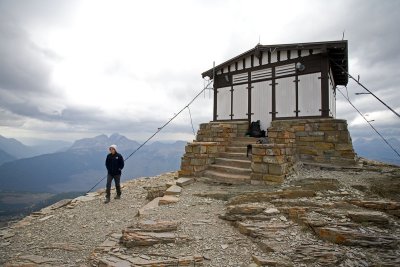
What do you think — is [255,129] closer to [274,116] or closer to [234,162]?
[274,116]

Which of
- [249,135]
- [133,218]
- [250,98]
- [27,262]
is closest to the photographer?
[27,262]

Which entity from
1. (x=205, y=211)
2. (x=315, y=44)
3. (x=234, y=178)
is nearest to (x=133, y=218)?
(x=205, y=211)

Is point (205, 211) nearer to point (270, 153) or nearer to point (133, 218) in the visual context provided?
point (133, 218)

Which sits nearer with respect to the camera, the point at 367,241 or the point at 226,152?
the point at 367,241

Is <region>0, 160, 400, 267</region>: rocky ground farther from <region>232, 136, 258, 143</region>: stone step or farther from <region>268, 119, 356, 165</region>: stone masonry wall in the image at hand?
<region>232, 136, 258, 143</region>: stone step

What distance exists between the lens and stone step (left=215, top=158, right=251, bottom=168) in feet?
33.0

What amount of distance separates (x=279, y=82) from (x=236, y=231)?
33.5 feet

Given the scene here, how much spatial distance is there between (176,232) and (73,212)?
538 centimetres

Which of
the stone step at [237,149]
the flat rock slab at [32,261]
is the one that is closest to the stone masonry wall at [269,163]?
the stone step at [237,149]

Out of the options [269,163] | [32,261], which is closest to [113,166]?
[32,261]

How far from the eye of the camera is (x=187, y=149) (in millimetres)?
10773

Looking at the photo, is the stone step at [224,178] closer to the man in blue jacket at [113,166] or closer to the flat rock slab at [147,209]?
the flat rock slab at [147,209]

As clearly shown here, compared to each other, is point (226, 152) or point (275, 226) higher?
point (226, 152)

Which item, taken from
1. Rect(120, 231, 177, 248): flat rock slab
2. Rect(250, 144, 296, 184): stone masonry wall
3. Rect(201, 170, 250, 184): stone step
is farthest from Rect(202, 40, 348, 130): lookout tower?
Rect(120, 231, 177, 248): flat rock slab
